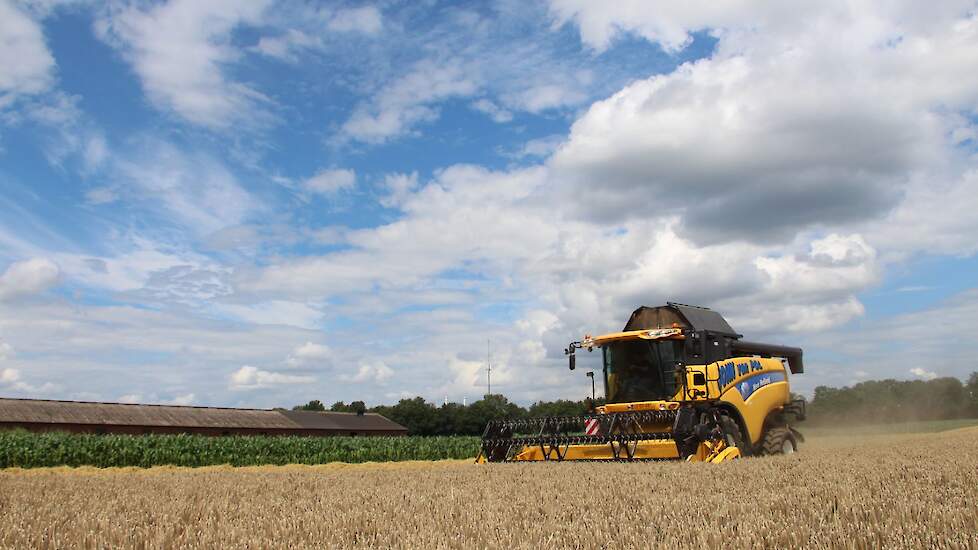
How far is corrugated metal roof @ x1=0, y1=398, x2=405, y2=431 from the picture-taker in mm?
44844

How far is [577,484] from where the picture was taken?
7.80 m

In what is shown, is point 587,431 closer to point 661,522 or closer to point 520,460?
point 520,460

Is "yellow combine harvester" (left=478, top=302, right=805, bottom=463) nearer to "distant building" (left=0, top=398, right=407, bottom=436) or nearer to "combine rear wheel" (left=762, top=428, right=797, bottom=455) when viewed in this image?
"combine rear wheel" (left=762, top=428, right=797, bottom=455)

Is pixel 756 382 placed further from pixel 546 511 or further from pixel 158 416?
pixel 158 416

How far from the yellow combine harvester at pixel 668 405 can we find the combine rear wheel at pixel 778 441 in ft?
0.07

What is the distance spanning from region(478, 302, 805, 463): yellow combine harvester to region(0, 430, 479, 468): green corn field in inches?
818

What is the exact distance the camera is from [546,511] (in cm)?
560

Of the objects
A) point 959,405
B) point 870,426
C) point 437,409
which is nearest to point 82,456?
point 870,426

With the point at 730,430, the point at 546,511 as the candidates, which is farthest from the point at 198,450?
the point at 546,511

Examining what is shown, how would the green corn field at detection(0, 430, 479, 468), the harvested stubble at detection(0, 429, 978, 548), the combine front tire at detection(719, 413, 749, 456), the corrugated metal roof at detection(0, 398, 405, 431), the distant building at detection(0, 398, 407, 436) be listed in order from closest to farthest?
1. the harvested stubble at detection(0, 429, 978, 548)
2. the combine front tire at detection(719, 413, 749, 456)
3. the green corn field at detection(0, 430, 479, 468)
4. the distant building at detection(0, 398, 407, 436)
5. the corrugated metal roof at detection(0, 398, 405, 431)

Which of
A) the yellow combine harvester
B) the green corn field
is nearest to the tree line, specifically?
the yellow combine harvester

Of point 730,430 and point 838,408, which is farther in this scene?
point 838,408

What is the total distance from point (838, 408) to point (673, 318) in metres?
20.1

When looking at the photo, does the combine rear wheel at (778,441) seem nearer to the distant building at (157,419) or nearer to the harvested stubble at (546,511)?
the harvested stubble at (546,511)
